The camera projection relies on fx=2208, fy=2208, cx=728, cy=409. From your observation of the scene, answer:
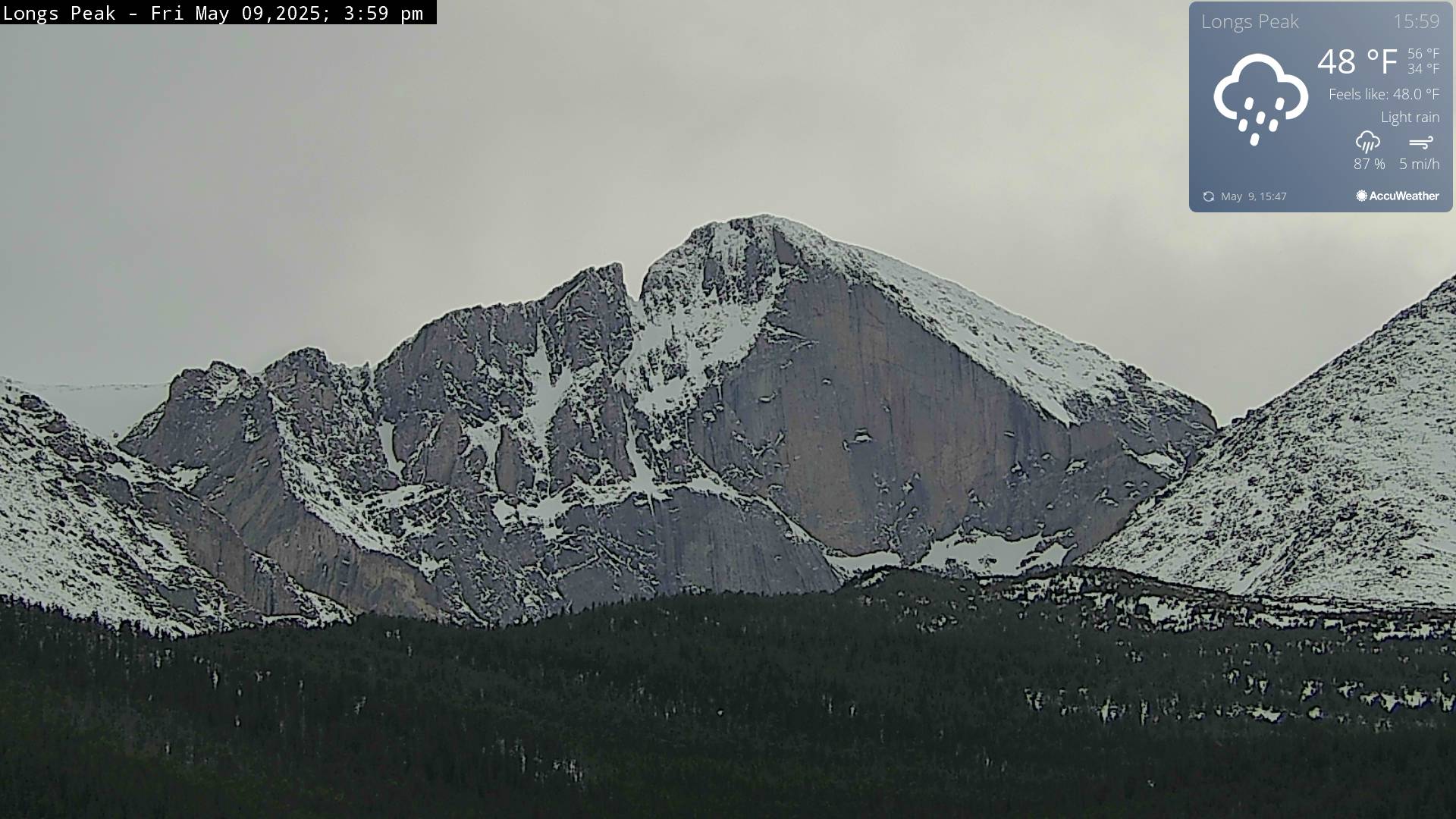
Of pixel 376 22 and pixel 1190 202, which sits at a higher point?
pixel 376 22

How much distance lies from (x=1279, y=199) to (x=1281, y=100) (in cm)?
891

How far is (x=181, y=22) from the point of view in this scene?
504 ft

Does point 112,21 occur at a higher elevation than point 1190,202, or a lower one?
higher

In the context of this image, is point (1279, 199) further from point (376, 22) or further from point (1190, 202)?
point (376, 22)

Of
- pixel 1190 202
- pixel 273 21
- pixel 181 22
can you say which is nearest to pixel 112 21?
pixel 181 22

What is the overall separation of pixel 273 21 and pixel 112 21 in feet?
46.0

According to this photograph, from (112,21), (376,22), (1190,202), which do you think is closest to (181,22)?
(112,21)

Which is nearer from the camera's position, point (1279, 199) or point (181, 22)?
point (181, 22)

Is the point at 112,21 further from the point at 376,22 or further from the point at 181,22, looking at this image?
the point at 376,22

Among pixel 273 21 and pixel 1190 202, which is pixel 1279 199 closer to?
pixel 1190 202

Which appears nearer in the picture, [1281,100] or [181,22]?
[181,22]

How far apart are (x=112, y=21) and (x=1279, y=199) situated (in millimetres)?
103704

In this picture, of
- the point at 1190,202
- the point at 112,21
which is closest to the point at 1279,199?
the point at 1190,202

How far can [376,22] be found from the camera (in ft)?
488
